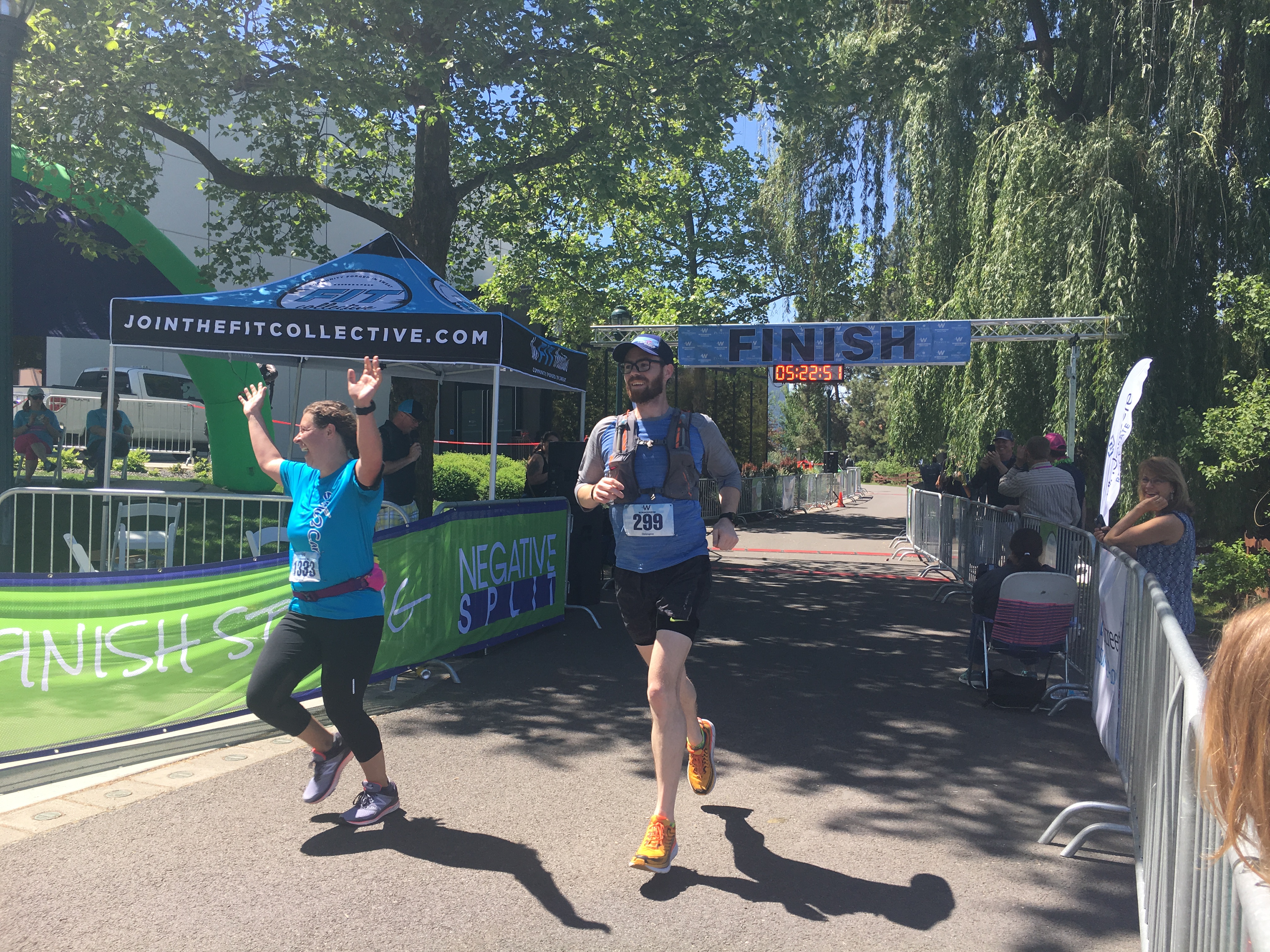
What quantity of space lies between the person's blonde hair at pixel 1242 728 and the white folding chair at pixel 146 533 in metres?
7.67

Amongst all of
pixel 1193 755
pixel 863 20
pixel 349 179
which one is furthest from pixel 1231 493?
pixel 349 179

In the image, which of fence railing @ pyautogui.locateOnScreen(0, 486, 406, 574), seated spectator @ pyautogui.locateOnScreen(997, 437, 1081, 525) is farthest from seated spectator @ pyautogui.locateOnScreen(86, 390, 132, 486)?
seated spectator @ pyautogui.locateOnScreen(997, 437, 1081, 525)

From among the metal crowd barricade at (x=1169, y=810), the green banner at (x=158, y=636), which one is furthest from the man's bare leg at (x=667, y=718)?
the green banner at (x=158, y=636)

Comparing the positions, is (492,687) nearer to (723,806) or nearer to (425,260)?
(723,806)

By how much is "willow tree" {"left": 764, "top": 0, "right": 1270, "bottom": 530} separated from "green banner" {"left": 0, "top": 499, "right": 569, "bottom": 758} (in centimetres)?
881

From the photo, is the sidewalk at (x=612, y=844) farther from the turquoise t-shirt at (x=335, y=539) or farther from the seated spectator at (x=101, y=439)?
the seated spectator at (x=101, y=439)

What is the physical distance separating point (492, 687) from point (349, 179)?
1265cm

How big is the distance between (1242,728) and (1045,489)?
8414mm

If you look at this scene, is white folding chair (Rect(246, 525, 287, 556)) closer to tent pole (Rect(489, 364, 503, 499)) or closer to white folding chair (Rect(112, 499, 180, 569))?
white folding chair (Rect(112, 499, 180, 569))

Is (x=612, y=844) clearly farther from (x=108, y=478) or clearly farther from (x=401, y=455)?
(x=108, y=478)

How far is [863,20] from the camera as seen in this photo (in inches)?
726

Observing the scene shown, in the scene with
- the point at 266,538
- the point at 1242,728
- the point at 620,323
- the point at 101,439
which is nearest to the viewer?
the point at 1242,728

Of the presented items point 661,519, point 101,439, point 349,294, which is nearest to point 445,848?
point 661,519

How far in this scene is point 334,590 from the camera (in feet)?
14.2
